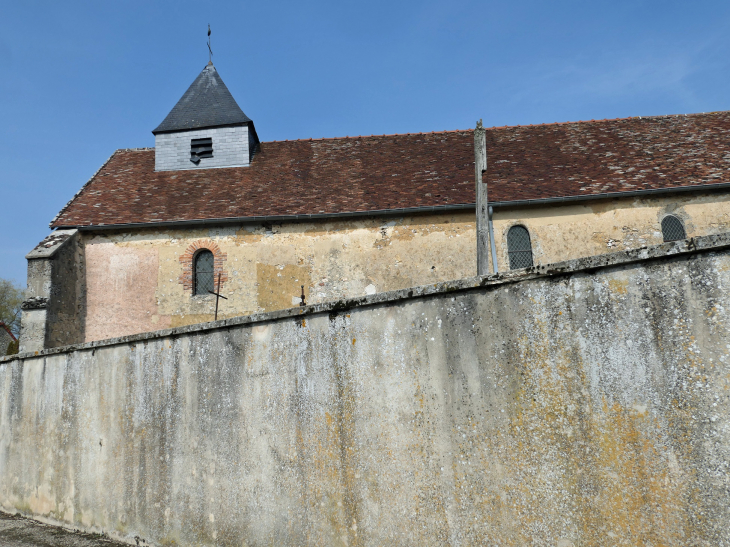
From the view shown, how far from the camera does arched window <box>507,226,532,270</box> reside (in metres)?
12.6

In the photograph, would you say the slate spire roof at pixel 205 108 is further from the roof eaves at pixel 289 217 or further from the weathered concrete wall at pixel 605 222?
the weathered concrete wall at pixel 605 222

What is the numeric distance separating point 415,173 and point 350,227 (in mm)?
2389

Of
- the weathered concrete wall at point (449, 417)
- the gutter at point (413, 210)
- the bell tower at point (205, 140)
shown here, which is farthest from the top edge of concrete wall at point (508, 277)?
the bell tower at point (205, 140)

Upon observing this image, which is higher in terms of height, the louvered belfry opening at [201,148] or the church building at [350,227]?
the louvered belfry opening at [201,148]

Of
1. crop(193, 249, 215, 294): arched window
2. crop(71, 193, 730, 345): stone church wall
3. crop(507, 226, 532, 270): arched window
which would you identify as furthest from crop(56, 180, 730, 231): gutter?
crop(193, 249, 215, 294): arched window

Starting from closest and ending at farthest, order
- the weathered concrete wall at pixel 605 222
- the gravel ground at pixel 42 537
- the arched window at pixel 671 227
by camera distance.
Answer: the gravel ground at pixel 42 537 < the weathered concrete wall at pixel 605 222 < the arched window at pixel 671 227

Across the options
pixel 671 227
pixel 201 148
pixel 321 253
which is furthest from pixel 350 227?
pixel 671 227

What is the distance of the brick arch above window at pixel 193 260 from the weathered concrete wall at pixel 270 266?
0.16ft

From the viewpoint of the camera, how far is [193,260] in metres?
13.2

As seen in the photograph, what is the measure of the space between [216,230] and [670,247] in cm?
1155

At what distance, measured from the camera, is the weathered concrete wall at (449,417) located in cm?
293

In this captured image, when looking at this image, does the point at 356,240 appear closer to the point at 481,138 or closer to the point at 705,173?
the point at 481,138

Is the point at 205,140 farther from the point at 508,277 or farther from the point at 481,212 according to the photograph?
the point at 508,277

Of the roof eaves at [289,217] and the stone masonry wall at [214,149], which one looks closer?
the roof eaves at [289,217]
